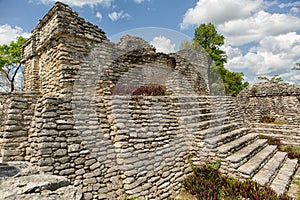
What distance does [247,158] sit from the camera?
21.1 feet

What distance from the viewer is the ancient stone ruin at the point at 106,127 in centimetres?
441

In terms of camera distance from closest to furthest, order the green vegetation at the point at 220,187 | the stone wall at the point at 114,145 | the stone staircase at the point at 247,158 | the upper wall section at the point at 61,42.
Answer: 1. the stone wall at the point at 114,145
2. the green vegetation at the point at 220,187
3. the stone staircase at the point at 247,158
4. the upper wall section at the point at 61,42

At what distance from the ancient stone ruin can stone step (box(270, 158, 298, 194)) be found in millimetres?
33

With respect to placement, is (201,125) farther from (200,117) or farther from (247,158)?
(247,158)

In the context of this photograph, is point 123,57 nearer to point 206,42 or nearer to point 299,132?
point 299,132

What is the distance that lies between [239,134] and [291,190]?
9.15ft

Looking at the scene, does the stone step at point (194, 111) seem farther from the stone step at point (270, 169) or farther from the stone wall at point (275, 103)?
the stone wall at point (275, 103)

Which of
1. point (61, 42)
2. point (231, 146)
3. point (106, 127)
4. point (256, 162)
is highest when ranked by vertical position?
point (61, 42)

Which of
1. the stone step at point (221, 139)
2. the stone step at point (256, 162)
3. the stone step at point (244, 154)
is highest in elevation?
the stone step at point (221, 139)

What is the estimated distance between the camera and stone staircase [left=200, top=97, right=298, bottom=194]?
18.5ft

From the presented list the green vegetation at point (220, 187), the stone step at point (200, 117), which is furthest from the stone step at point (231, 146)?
the stone step at point (200, 117)

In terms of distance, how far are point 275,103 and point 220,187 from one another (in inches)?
568

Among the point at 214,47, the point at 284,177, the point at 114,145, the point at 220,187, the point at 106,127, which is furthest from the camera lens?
the point at 214,47

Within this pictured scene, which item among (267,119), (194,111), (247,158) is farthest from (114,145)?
(267,119)
